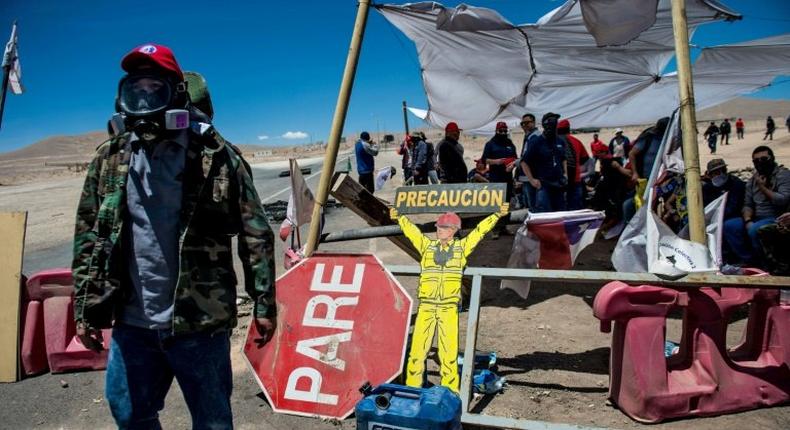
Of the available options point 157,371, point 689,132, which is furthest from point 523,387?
point 157,371

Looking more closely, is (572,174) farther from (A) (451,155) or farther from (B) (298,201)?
(B) (298,201)

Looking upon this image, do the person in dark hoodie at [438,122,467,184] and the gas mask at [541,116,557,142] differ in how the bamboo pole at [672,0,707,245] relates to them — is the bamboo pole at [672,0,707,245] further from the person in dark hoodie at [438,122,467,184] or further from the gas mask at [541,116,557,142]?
the person in dark hoodie at [438,122,467,184]

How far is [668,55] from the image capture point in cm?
695

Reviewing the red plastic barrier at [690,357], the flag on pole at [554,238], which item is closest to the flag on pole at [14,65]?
the flag on pole at [554,238]

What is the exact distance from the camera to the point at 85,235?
210 cm

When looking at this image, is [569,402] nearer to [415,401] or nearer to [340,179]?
[415,401]

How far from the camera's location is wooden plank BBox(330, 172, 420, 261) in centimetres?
440

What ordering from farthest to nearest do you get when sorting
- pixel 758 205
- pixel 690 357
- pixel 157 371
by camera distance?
pixel 758 205, pixel 690 357, pixel 157 371

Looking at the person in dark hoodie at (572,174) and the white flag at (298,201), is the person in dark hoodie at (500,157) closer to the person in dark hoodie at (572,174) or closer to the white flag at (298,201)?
the person in dark hoodie at (572,174)

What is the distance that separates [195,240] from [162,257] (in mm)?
155

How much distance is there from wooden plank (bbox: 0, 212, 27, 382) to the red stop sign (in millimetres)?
2197

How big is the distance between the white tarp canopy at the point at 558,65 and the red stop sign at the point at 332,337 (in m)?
2.66

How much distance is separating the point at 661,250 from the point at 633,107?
7.19 meters

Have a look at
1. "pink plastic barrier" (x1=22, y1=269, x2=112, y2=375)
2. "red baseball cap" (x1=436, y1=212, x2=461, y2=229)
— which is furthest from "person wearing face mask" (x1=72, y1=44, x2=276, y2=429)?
"pink plastic barrier" (x1=22, y1=269, x2=112, y2=375)
